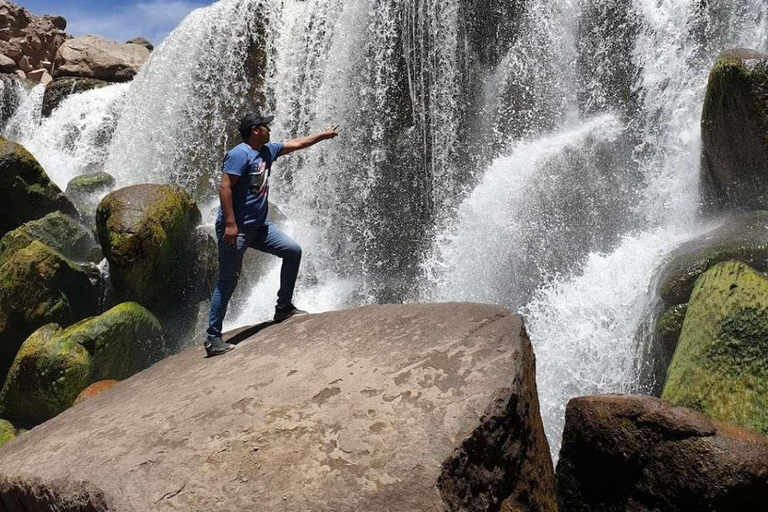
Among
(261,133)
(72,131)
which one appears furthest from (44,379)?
(72,131)

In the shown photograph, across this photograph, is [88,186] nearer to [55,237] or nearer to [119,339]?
[55,237]

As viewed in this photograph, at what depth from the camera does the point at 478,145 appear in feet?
31.3

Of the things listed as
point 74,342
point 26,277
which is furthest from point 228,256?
point 26,277

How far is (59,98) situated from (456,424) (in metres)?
15.7

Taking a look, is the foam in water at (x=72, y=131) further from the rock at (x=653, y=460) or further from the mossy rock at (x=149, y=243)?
the rock at (x=653, y=460)

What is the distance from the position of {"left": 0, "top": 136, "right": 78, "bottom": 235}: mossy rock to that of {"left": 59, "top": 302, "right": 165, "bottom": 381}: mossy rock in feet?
10.1

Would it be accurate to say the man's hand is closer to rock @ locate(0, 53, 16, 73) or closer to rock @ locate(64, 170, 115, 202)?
rock @ locate(64, 170, 115, 202)

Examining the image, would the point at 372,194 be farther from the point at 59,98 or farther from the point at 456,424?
the point at 59,98

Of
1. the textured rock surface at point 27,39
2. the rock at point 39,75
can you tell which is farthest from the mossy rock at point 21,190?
the textured rock surface at point 27,39

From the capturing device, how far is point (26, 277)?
26.7 ft

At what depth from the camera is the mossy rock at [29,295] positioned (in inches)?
320

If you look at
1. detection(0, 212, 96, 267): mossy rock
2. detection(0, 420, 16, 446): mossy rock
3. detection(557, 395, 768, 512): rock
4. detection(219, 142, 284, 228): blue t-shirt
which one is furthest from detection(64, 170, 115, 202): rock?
detection(557, 395, 768, 512): rock

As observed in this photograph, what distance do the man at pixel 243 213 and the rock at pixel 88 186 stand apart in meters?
8.30

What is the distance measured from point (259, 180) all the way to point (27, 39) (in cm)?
1832
